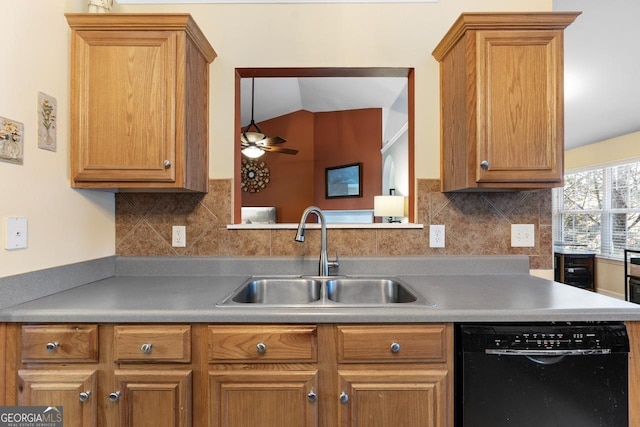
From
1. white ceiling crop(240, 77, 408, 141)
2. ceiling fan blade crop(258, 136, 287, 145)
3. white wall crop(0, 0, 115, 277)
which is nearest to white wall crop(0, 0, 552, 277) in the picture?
white wall crop(0, 0, 115, 277)

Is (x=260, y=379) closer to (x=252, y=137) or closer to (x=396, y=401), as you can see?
(x=396, y=401)

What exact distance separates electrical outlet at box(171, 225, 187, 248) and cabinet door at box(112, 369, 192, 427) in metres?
0.75

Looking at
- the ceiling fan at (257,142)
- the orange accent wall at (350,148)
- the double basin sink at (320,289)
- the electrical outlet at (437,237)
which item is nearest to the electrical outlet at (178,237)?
the double basin sink at (320,289)

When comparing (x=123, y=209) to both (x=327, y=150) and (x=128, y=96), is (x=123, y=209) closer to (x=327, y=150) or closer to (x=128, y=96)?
(x=128, y=96)

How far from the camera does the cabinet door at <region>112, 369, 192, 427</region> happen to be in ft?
3.79

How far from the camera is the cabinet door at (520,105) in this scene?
1.49 meters

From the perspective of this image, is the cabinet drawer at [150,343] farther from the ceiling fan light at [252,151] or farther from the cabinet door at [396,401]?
the ceiling fan light at [252,151]

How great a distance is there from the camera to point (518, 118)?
1.50 metres

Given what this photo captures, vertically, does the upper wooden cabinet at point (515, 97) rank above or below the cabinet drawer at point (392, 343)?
above

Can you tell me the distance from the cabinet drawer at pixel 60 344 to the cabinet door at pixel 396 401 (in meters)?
0.86

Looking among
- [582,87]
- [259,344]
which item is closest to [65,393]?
[259,344]

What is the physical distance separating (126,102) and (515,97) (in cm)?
167

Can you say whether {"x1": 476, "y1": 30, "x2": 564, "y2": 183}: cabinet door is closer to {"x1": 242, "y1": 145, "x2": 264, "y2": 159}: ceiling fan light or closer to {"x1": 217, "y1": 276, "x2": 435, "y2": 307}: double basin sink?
{"x1": 217, "y1": 276, "x2": 435, "y2": 307}: double basin sink

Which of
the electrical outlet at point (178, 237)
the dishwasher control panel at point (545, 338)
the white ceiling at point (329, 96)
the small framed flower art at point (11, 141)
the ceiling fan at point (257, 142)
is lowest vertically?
the dishwasher control panel at point (545, 338)
